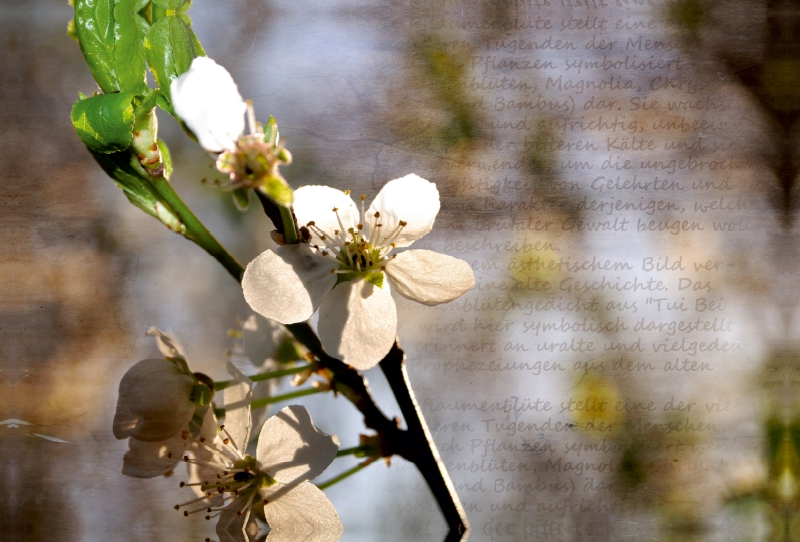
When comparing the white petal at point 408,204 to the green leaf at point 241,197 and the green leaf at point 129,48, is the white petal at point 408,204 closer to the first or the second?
the green leaf at point 241,197

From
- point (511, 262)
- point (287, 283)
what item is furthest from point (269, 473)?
point (511, 262)

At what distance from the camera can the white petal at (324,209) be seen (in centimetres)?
68

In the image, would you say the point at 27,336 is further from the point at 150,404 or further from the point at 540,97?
the point at 540,97

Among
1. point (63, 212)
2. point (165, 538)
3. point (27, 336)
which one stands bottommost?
point (165, 538)

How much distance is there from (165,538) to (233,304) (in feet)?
1.32

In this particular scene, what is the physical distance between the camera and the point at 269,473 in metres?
0.74

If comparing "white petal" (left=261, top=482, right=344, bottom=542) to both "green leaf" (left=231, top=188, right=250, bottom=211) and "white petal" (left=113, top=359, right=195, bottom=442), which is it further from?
"green leaf" (left=231, top=188, right=250, bottom=211)

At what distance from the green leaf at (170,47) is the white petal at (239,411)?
14.0 inches

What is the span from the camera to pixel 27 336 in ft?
3.22

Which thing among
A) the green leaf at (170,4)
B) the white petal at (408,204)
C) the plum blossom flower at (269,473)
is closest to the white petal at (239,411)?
the plum blossom flower at (269,473)

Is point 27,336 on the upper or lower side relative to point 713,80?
lower

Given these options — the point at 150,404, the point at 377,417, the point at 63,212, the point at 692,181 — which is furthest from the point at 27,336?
the point at 692,181

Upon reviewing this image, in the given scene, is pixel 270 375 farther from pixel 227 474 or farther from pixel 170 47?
pixel 170 47

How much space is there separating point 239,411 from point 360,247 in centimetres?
25
